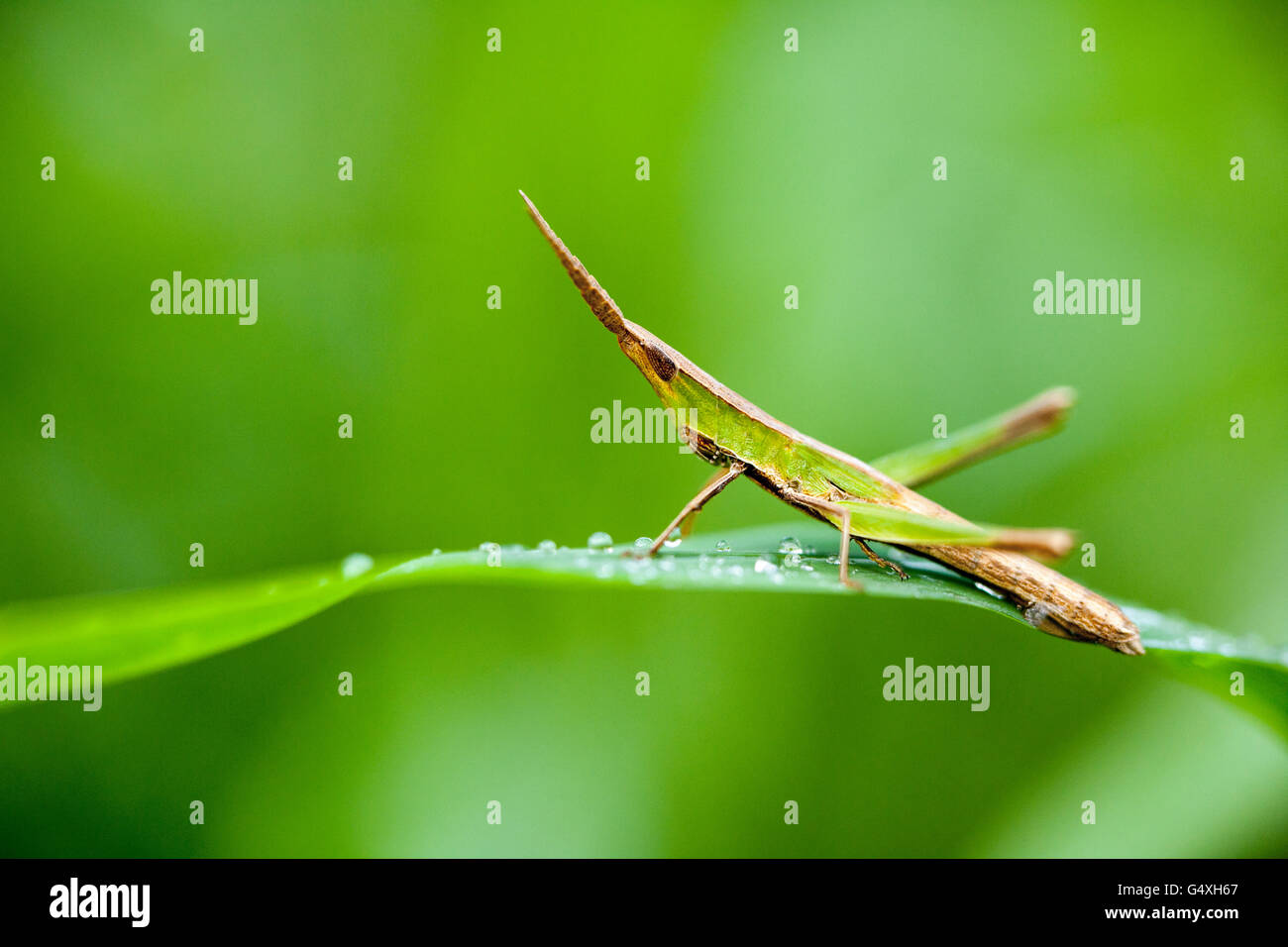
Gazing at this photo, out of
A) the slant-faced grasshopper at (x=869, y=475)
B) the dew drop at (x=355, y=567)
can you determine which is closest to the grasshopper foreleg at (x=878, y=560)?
the slant-faced grasshopper at (x=869, y=475)

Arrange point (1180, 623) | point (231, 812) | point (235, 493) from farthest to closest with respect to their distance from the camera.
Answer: point (235, 493) → point (231, 812) → point (1180, 623)

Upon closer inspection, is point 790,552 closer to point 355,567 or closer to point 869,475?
point 869,475

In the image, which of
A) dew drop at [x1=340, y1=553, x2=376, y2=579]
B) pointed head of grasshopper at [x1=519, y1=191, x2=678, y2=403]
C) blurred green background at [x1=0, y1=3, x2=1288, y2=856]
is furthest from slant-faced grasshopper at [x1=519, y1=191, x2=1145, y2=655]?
dew drop at [x1=340, y1=553, x2=376, y2=579]

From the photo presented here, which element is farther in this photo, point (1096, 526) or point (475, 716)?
point (1096, 526)

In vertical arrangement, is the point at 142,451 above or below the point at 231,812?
above

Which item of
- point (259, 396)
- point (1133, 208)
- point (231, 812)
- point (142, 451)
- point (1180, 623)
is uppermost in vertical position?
point (1133, 208)

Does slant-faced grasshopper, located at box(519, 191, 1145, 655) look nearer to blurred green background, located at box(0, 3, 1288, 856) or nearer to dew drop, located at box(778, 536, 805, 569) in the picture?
dew drop, located at box(778, 536, 805, 569)
